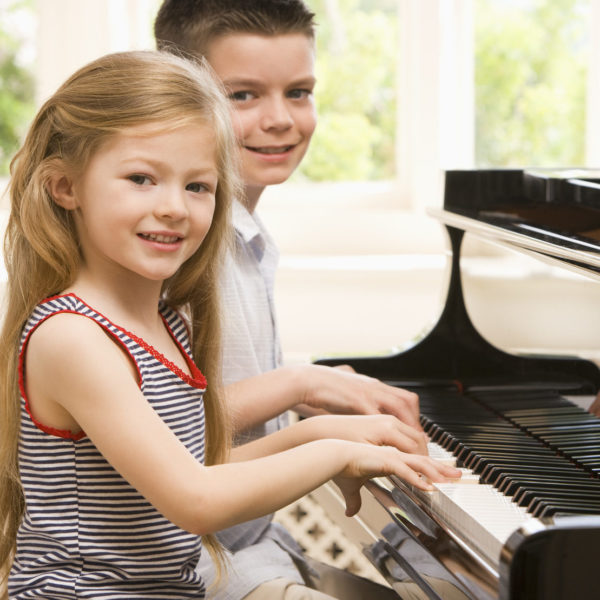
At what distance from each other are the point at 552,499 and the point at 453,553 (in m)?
0.14

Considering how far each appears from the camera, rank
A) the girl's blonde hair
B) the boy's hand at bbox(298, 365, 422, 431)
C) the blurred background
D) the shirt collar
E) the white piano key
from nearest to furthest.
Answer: the white piano key
the girl's blonde hair
the boy's hand at bbox(298, 365, 422, 431)
the shirt collar
the blurred background

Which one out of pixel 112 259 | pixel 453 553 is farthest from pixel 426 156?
pixel 453 553

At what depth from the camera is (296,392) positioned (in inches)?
60.1

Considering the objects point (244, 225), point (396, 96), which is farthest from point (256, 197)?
point (396, 96)

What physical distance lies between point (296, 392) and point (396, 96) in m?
1.86

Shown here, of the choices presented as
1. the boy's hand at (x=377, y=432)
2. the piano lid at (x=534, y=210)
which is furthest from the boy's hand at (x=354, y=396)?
the piano lid at (x=534, y=210)

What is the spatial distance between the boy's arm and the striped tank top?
292mm

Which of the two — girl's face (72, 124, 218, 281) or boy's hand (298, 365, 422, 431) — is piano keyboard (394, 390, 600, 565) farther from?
girl's face (72, 124, 218, 281)

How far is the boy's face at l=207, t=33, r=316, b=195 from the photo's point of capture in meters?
1.64

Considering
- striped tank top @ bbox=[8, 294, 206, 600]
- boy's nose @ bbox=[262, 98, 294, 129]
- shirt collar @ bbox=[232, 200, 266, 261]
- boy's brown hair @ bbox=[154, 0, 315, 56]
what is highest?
boy's brown hair @ bbox=[154, 0, 315, 56]

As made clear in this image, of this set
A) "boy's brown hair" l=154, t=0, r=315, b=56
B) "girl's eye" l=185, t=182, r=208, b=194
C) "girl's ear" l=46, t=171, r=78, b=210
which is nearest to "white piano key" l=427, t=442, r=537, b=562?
"girl's eye" l=185, t=182, r=208, b=194

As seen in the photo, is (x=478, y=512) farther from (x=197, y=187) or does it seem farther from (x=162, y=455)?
(x=197, y=187)

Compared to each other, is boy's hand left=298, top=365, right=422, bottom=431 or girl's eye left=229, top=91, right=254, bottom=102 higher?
girl's eye left=229, top=91, right=254, bottom=102

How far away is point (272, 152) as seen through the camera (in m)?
1.71
